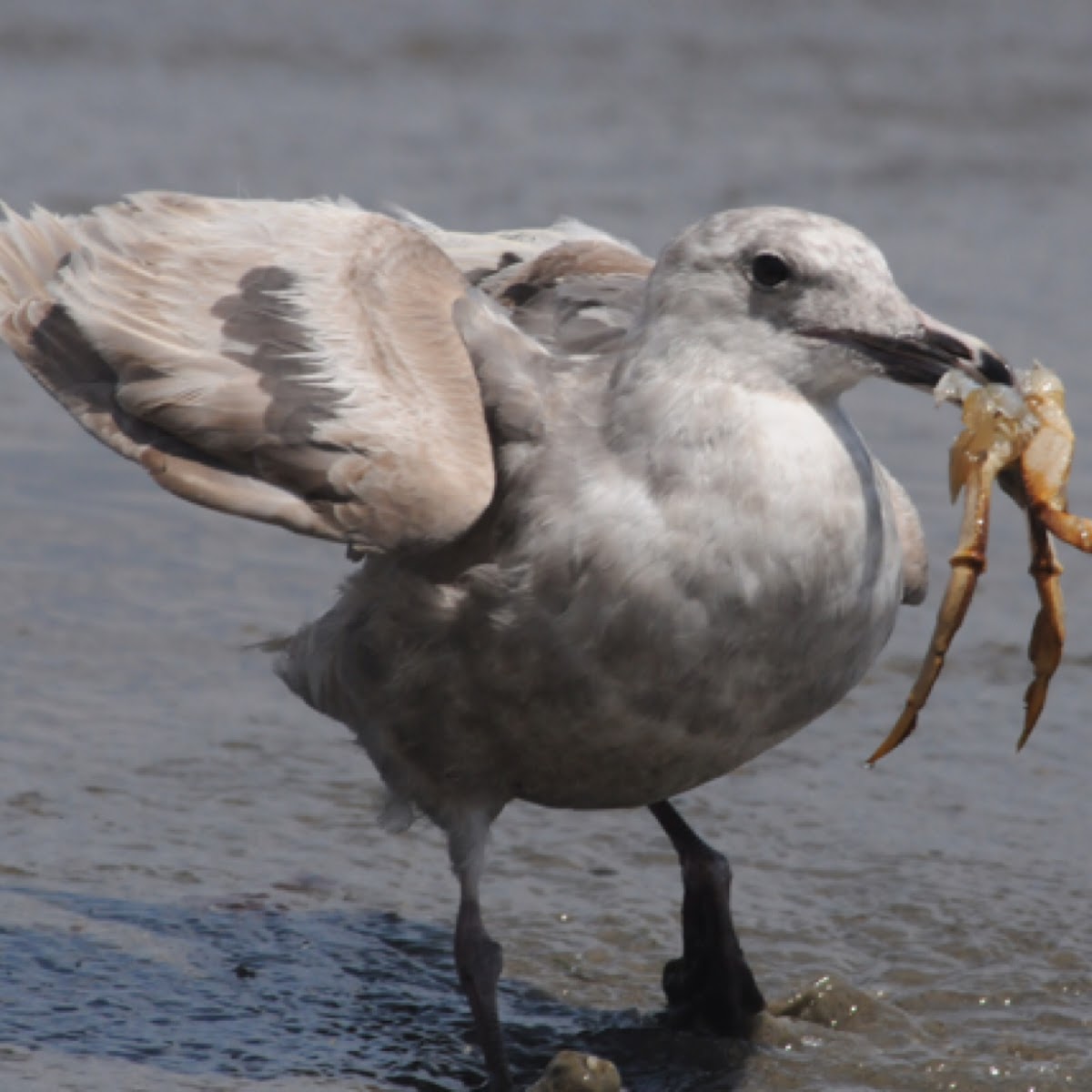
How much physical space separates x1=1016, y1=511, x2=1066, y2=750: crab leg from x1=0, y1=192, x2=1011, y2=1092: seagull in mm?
267

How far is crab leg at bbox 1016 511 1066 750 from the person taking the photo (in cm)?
449

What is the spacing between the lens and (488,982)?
15.3ft

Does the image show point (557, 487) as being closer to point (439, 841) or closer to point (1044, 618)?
point (1044, 618)

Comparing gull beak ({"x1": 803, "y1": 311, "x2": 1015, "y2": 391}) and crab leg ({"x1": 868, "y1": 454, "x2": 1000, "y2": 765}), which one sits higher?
gull beak ({"x1": 803, "y1": 311, "x2": 1015, "y2": 391})

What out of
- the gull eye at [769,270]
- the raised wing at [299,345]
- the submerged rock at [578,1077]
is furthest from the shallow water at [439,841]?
the gull eye at [769,270]

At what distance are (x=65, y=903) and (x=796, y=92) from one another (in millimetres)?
8294

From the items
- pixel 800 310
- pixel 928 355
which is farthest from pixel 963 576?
pixel 800 310

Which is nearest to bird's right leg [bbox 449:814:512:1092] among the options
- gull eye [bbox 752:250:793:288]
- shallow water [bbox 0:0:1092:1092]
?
shallow water [bbox 0:0:1092:1092]

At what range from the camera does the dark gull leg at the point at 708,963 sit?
4.75 meters

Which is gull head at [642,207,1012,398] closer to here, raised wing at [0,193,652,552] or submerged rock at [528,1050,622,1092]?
raised wing at [0,193,652,552]

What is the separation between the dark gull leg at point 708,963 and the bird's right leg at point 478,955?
38 cm

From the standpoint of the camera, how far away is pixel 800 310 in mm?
4301

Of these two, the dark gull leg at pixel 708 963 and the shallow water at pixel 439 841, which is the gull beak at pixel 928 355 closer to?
the dark gull leg at pixel 708 963

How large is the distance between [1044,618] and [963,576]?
174 millimetres
